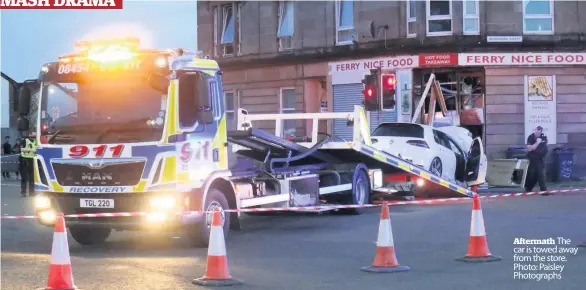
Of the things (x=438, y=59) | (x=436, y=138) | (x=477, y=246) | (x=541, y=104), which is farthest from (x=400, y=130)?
(x=541, y=104)

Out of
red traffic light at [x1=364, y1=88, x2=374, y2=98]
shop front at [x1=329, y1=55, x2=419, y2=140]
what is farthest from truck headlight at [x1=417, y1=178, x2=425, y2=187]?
shop front at [x1=329, y1=55, x2=419, y2=140]

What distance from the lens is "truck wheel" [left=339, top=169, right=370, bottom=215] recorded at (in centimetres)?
1617

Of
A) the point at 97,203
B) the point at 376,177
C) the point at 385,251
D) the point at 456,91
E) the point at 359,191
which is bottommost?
the point at 385,251

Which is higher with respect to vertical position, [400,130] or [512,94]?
[512,94]

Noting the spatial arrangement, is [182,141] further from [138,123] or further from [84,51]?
[84,51]

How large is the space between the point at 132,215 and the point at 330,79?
2124cm

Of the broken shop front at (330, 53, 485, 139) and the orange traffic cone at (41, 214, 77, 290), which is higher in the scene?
the broken shop front at (330, 53, 485, 139)

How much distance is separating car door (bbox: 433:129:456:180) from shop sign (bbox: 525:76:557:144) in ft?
30.8

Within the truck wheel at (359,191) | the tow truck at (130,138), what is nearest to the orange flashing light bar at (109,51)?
the tow truck at (130,138)

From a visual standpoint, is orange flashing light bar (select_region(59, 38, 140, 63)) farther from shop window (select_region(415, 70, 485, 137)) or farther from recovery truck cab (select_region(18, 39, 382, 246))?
shop window (select_region(415, 70, 485, 137))

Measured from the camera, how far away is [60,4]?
533 inches

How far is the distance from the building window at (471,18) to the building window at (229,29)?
1034 cm

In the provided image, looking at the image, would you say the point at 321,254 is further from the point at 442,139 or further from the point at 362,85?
the point at 362,85

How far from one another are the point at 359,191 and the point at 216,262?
8182 mm
